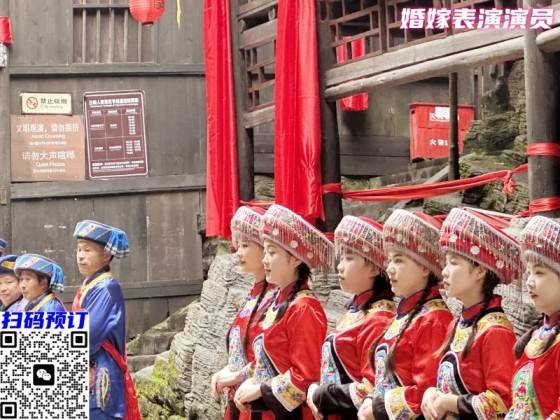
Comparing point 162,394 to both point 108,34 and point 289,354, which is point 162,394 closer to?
point 108,34

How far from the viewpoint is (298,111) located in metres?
9.98

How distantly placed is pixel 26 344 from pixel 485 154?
5784 mm

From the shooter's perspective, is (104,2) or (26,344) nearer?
(26,344)

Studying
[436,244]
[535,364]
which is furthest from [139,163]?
[535,364]

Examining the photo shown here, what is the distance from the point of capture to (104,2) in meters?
14.7

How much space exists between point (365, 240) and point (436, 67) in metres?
2.49

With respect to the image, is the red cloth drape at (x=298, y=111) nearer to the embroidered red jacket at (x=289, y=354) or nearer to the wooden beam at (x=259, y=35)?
the wooden beam at (x=259, y=35)

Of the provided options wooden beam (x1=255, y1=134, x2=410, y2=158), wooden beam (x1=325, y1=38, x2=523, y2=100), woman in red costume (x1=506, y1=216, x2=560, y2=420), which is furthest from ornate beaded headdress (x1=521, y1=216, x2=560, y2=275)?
wooden beam (x1=255, y1=134, x2=410, y2=158)

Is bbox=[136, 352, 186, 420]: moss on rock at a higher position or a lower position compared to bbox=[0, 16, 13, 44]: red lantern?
lower

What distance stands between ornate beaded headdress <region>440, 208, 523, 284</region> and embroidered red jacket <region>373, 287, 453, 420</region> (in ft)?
1.44

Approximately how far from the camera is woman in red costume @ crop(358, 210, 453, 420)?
5.87 metres

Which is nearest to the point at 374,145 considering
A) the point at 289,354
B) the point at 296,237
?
the point at 296,237

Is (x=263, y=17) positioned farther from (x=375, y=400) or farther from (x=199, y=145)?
(x=375, y=400)

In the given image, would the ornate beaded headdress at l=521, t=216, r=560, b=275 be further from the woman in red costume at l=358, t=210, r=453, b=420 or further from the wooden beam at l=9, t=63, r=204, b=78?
the wooden beam at l=9, t=63, r=204, b=78
